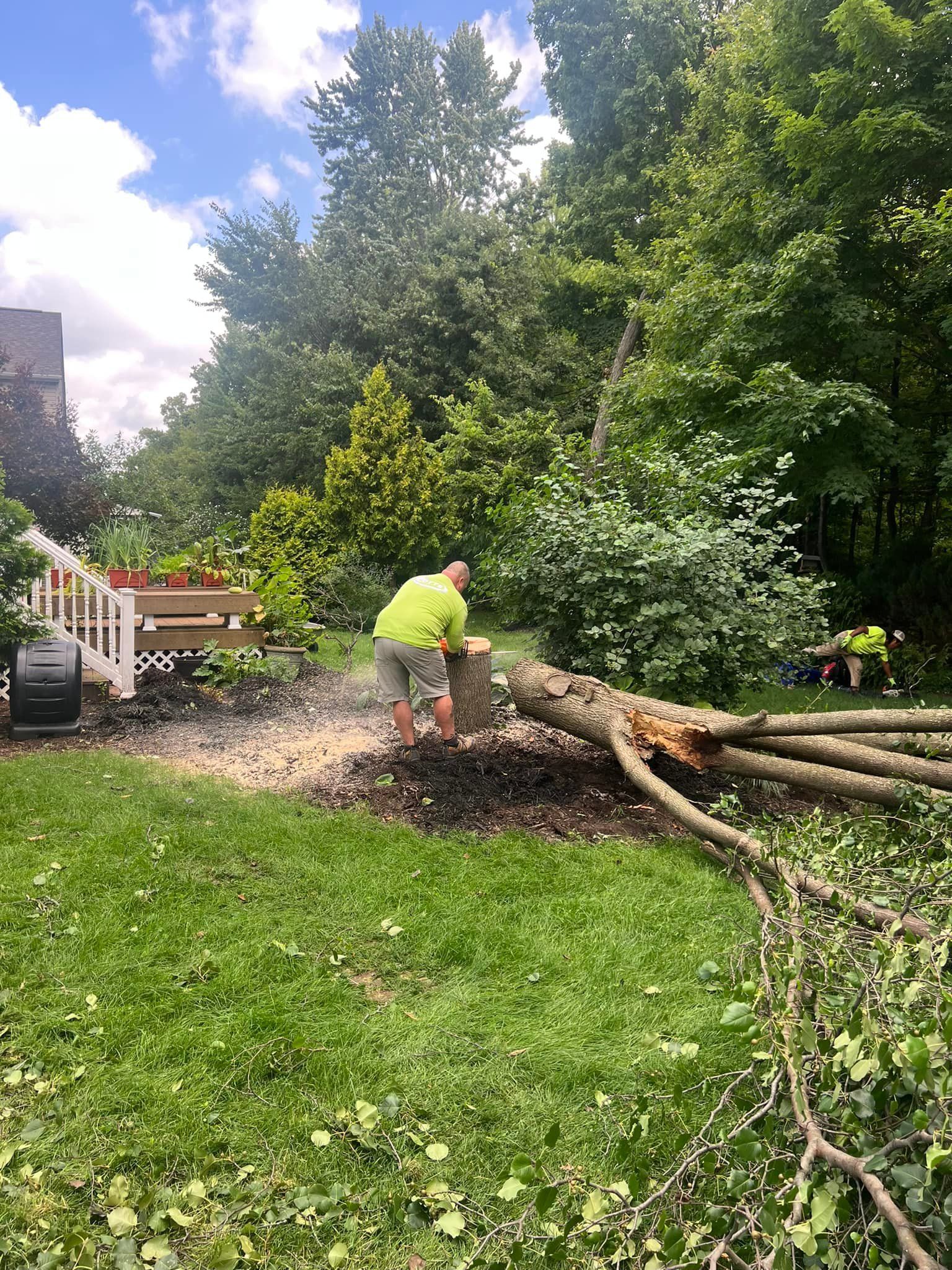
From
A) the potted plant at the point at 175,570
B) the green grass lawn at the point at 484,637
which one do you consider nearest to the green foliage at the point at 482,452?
the green grass lawn at the point at 484,637

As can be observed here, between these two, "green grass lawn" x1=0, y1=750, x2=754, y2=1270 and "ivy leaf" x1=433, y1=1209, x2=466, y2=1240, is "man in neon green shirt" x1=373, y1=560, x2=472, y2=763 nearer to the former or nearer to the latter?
"green grass lawn" x1=0, y1=750, x2=754, y2=1270

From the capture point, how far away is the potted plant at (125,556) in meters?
8.91

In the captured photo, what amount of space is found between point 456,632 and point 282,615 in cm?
464

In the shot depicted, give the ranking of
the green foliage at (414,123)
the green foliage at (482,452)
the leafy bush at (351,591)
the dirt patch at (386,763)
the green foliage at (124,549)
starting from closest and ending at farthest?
1. the dirt patch at (386,763)
2. the green foliage at (124,549)
3. the leafy bush at (351,591)
4. the green foliage at (482,452)
5. the green foliage at (414,123)

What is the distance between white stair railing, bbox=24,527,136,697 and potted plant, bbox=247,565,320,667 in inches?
68.6

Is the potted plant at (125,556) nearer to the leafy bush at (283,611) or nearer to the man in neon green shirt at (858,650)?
the leafy bush at (283,611)

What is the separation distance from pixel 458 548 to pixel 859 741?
14419 millimetres

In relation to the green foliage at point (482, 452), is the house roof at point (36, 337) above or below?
above

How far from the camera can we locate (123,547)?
31.2 feet

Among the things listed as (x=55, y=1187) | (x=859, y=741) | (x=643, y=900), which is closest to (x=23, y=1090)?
(x=55, y=1187)

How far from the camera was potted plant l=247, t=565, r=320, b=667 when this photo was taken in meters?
9.56

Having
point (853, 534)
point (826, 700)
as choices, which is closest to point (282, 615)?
point (826, 700)

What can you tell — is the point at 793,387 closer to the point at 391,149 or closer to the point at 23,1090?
the point at 23,1090

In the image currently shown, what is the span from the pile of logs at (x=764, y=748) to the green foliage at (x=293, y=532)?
32.7 ft
